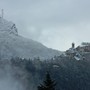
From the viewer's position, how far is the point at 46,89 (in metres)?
44.3

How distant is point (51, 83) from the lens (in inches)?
1780

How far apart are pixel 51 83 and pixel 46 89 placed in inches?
42.4
